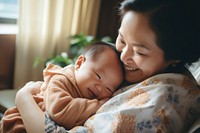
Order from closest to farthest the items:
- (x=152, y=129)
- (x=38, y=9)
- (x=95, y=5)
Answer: (x=152, y=129) → (x=38, y=9) → (x=95, y=5)

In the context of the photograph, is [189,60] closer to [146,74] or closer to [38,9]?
[146,74]

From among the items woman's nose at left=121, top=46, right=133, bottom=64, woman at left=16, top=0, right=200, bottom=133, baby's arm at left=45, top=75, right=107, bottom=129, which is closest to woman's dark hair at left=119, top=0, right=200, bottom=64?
woman at left=16, top=0, right=200, bottom=133

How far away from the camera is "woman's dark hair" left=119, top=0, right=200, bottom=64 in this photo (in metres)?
0.78

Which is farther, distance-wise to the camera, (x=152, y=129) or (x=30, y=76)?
(x=30, y=76)

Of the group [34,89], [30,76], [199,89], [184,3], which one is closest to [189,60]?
[199,89]

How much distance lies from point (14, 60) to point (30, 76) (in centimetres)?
24

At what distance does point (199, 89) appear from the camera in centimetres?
85

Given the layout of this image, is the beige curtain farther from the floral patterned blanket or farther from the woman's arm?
the floral patterned blanket

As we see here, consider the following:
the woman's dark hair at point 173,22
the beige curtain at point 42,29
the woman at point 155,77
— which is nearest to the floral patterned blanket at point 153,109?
the woman at point 155,77

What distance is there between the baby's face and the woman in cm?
10

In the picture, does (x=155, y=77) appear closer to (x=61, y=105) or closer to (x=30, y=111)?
(x=61, y=105)

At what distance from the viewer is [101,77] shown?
97 cm

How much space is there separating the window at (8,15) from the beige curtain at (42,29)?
0.14 m

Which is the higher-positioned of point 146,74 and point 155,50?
point 155,50
